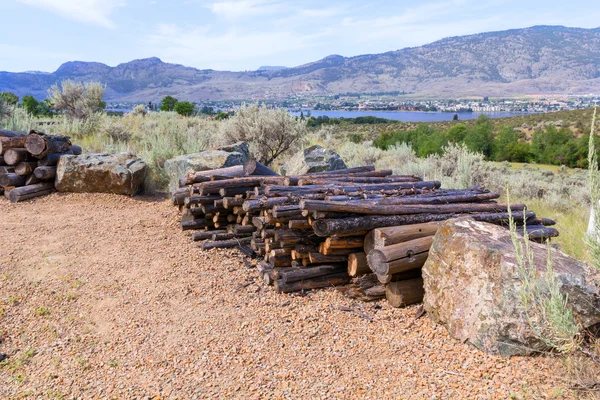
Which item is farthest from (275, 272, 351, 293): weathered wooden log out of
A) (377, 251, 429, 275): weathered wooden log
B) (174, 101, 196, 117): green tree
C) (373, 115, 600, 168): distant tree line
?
(174, 101, 196, 117): green tree

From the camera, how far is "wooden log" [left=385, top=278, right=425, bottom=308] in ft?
15.0

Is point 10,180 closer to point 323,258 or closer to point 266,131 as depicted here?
point 266,131

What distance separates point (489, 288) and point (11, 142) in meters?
9.33

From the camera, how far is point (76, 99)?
778 inches

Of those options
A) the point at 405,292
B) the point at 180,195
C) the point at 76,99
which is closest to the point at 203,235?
the point at 180,195

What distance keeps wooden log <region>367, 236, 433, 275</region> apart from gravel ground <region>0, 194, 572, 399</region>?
0.50 metres

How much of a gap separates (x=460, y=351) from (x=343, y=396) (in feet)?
3.73

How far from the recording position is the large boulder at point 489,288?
3367 mm

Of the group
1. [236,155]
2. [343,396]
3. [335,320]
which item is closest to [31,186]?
[236,155]

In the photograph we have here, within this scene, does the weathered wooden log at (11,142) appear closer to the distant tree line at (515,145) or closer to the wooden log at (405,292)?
the wooden log at (405,292)

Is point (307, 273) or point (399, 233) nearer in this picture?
point (399, 233)

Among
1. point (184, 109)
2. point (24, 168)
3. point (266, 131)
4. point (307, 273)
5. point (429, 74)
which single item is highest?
point (429, 74)

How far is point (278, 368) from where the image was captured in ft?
11.7

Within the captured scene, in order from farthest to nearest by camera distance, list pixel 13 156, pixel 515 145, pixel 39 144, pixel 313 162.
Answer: pixel 515 145 < pixel 313 162 < pixel 39 144 < pixel 13 156
